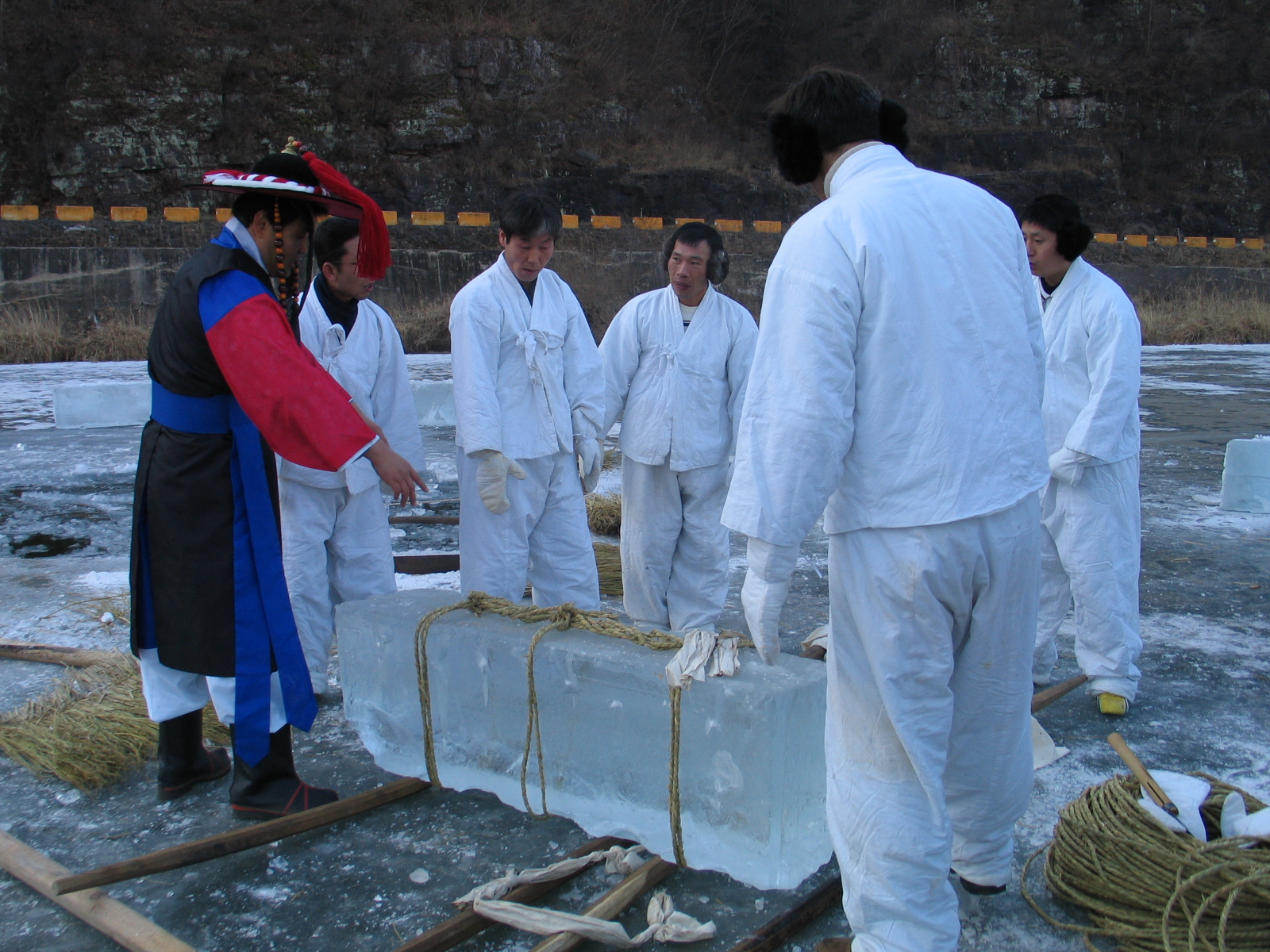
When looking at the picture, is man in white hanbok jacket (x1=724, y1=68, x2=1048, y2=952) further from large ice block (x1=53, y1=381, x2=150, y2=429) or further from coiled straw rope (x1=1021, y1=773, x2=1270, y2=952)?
large ice block (x1=53, y1=381, x2=150, y2=429)

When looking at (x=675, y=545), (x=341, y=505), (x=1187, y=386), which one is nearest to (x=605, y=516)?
(x=675, y=545)

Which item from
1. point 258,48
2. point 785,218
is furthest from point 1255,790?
point 258,48

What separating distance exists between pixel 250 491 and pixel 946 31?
114ft

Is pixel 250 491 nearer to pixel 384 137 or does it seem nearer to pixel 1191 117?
pixel 384 137

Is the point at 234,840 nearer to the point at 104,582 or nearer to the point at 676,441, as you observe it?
the point at 676,441

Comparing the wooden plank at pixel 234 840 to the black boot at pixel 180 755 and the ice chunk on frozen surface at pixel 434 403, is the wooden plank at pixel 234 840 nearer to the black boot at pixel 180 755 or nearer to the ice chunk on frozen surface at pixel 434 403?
the black boot at pixel 180 755

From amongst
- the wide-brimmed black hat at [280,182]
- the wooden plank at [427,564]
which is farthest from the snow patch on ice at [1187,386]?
the wide-brimmed black hat at [280,182]

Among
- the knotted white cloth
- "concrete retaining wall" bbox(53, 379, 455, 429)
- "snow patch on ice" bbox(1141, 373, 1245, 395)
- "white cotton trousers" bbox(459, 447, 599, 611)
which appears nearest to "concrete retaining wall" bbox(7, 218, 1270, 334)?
"snow patch on ice" bbox(1141, 373, 1245, 395)

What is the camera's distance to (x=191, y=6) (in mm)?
→ 25000

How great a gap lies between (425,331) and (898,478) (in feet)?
45.4

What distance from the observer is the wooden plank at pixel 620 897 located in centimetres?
216

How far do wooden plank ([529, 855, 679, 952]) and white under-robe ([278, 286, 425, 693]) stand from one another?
67.0 inches

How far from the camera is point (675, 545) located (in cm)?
441

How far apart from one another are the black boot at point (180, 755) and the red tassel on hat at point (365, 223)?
1.57m
